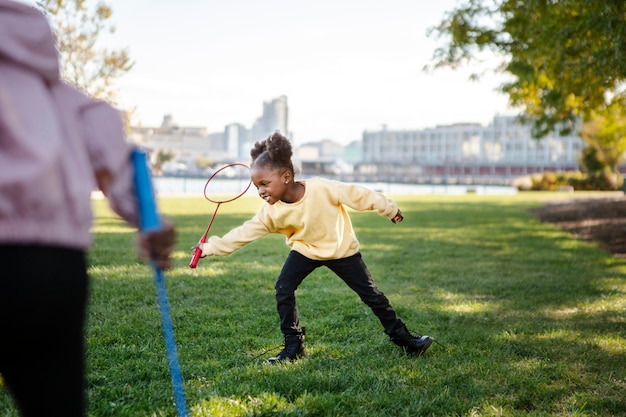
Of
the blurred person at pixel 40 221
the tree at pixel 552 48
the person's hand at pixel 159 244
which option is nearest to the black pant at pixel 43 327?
the blurred person at pixel 40 221

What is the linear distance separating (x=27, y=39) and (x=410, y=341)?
12.0 feet

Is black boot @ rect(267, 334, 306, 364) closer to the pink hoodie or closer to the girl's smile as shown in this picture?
the girl's smile

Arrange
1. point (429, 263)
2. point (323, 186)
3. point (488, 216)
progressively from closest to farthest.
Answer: point (323, 186) → point (429, 263) → point (488, 216)

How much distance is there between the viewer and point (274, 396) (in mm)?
3623

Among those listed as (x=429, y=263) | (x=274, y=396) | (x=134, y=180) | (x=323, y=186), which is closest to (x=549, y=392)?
(x=274, y=396)

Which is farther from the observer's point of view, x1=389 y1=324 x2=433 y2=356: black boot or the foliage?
the foliage

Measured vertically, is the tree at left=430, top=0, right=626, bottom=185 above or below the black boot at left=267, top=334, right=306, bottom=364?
above

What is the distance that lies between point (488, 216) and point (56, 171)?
64.6 feet

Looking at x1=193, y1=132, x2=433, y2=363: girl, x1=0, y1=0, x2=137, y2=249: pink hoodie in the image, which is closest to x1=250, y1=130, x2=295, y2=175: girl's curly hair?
x1=193, y1=132, x2=433, y2=363: girl

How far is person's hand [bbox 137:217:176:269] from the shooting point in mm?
1829

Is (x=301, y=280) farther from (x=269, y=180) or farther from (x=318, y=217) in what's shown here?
(x=269, y=180)

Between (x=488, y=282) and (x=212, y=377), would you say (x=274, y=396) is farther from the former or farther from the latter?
(x=488, y=282)

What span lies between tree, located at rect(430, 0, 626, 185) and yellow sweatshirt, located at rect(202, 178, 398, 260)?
17.7ft

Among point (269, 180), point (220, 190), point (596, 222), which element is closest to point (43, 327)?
point (269, 180)
